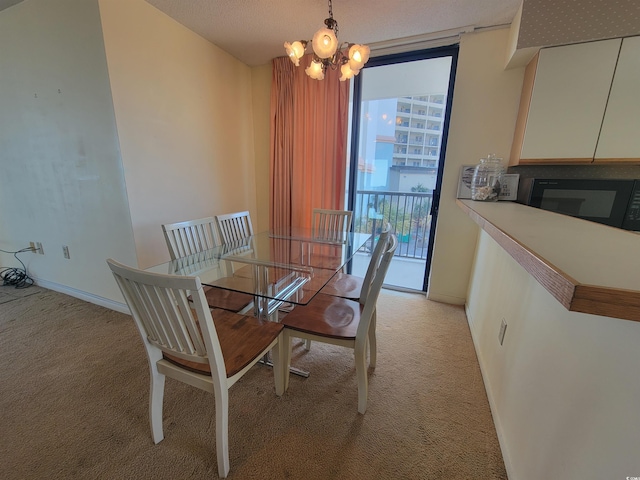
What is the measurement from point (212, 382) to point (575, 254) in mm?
1255

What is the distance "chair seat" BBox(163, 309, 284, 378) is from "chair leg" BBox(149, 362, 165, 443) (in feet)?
0.32

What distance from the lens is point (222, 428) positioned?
1052mm

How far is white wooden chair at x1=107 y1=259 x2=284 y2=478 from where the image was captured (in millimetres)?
881

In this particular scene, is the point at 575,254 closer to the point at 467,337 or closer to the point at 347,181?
the point at 467,337

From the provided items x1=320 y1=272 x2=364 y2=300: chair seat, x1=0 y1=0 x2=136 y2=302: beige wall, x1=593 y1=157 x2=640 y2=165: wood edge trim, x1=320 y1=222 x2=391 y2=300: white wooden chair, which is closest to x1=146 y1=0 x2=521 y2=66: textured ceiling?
x1=0 y1=0 x2=136 y2=302: beige wall

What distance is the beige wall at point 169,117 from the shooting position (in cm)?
193

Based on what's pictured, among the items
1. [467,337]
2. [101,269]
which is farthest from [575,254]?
[101,269]

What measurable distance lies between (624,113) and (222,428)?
292 centimetres

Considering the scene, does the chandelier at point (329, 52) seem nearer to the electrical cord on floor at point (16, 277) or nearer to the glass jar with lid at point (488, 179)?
the glass jar with lid at point (488, 179)

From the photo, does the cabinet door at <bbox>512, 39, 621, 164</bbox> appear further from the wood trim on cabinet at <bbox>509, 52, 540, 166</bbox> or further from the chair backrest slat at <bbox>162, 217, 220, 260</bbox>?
the chair backrest slat at <bbox>162, 217, 220, 260</bbox>

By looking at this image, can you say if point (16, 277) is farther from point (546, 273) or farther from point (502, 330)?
point (502, 330)

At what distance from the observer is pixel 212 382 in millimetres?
1036

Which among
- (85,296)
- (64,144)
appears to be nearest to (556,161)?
(64,144)

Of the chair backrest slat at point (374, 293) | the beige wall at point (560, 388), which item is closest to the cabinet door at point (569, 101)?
the beige wall at point (560, 388)
